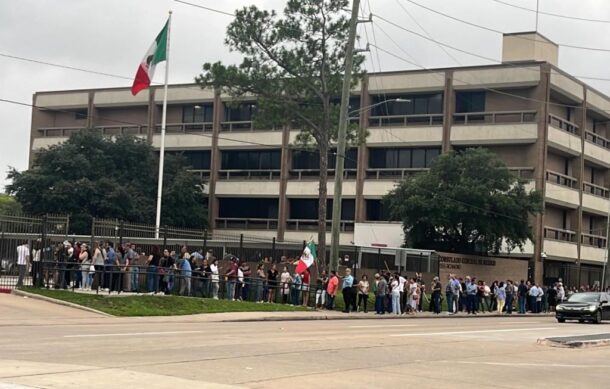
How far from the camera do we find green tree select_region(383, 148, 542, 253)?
51125mm

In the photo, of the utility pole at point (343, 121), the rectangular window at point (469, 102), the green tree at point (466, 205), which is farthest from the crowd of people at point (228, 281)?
the rectangular window at point (469, 102)

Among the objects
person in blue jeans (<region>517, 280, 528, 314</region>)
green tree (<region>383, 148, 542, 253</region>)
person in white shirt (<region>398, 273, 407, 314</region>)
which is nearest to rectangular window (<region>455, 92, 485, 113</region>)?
green tree (<region>383, 148, 542, 253</region>)

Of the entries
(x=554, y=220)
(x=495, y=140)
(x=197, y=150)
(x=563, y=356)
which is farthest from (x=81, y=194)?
(x=563, y=356)

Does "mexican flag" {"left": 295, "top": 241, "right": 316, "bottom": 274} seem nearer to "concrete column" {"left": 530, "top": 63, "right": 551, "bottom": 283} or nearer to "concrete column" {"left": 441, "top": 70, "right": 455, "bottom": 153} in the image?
"concrete column" {"left": 530, "top": 63, "right": 551, "bottom": 283}

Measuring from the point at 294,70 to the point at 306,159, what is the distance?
82.1 ft

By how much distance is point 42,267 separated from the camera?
97.6 feet

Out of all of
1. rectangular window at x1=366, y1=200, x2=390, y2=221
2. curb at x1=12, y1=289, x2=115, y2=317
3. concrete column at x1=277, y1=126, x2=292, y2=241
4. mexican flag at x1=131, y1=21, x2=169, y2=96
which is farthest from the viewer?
concrete column at x1=277, y1=126, x2=292, y2=241

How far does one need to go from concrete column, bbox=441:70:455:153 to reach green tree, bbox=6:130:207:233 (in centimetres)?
1801

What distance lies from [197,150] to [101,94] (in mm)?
9604

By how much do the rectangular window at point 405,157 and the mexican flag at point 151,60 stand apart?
2187cm

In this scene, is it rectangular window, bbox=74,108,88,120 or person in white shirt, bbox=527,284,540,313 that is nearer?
person in white shirt, bbox=527,284,540,313

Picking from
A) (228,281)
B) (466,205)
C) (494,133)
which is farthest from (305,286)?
(494,133)

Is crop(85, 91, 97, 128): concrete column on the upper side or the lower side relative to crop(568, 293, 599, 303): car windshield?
upper

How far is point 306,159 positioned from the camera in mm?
66688
